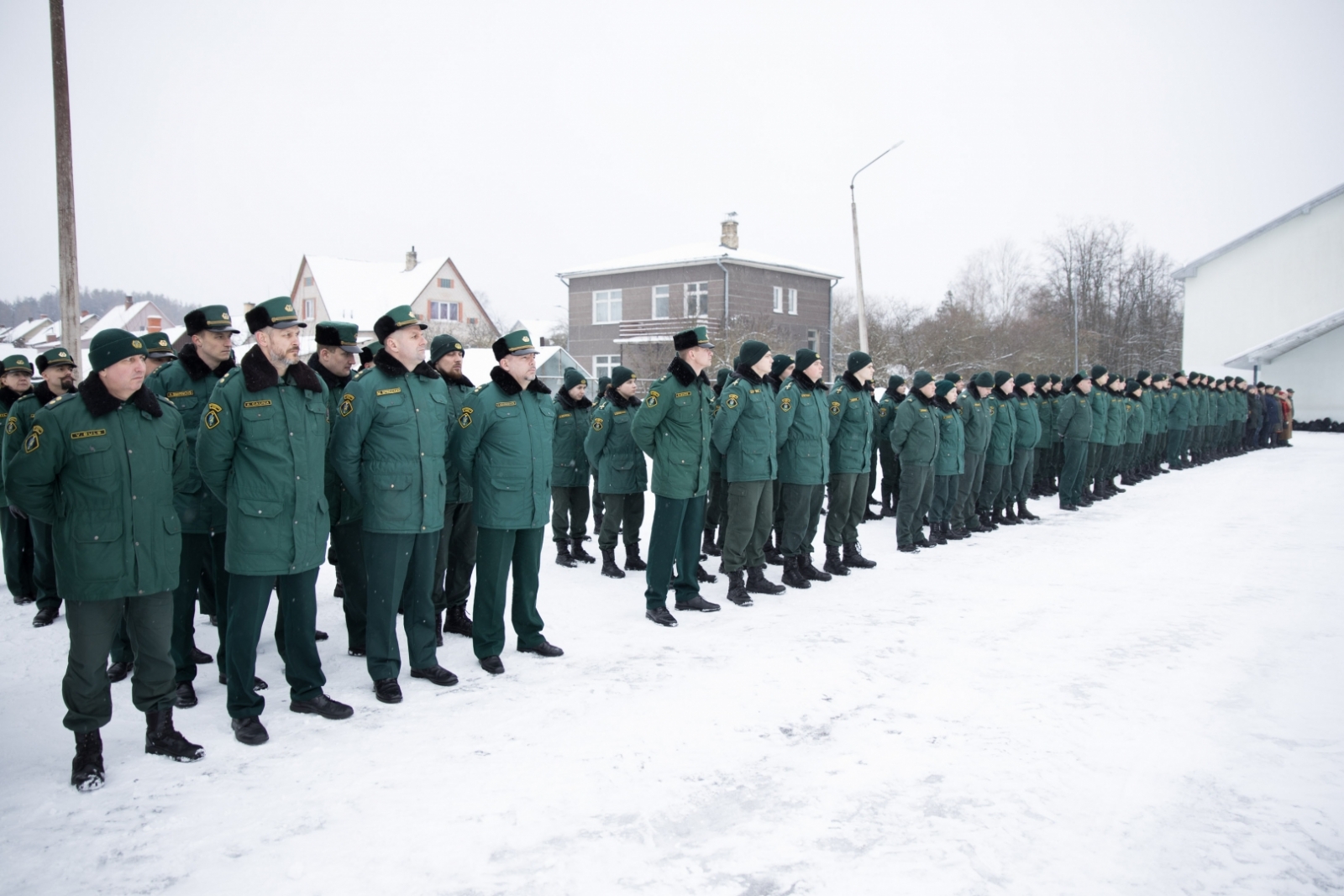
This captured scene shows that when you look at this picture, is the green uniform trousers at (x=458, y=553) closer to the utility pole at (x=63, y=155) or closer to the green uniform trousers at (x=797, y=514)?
the green uniform trousers at (x=797, y=514)

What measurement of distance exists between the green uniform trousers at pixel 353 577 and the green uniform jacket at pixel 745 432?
122 inches

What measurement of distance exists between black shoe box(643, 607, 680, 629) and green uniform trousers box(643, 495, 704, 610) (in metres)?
0.04

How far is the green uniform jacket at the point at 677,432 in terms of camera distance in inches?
260

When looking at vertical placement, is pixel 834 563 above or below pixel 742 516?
below

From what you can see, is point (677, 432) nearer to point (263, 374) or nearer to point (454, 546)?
point (454, 546)

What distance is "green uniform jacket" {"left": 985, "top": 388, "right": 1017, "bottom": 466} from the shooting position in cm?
1118

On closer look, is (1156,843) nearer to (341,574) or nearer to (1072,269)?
(341,574)

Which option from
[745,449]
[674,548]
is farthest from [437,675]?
[745,449]

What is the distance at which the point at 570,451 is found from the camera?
8836mm

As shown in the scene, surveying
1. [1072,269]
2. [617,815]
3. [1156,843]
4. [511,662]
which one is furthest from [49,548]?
[1072,269]

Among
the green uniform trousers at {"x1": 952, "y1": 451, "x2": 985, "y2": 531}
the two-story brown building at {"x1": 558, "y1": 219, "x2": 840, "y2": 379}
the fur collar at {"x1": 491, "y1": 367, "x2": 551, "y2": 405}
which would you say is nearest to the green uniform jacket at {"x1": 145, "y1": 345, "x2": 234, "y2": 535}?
the fur collar at {"x1": 491, "y1": 367, "x2": 551, "y2": 405}

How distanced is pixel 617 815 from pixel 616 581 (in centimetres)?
456

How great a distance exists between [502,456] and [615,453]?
10.8 feet

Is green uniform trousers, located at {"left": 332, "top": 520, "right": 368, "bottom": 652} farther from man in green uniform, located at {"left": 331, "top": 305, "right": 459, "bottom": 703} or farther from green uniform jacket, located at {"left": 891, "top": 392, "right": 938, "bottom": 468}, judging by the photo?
green uniform jacket, located at {"left": 891, "top": 392, "right": 938, "bottom": 468}
